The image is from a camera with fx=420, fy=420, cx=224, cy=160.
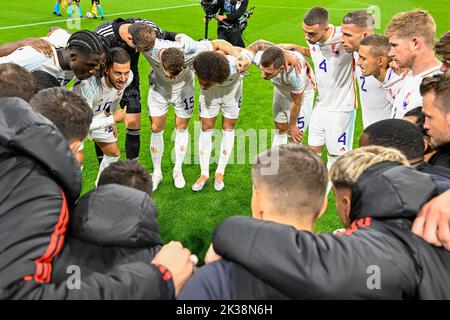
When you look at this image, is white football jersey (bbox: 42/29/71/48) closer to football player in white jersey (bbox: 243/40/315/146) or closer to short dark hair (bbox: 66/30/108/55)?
short dark hair (bbox: 66/30/108/55)

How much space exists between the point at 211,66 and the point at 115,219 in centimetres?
273

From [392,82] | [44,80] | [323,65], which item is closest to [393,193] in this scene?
[44,80]

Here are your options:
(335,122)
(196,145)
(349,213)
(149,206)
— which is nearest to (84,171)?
(196,145)

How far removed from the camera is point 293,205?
1.50m

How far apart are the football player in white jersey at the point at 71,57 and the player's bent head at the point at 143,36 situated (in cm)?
56

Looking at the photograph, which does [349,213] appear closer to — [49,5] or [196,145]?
[196,145]

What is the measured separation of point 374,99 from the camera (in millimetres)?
4328

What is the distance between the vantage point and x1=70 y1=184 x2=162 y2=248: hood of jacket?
161 cm

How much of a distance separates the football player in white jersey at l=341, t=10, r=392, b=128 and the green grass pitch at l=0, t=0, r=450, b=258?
3.62 ft

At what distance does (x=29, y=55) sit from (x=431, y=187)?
131 inches

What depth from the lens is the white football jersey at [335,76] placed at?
4.54 m

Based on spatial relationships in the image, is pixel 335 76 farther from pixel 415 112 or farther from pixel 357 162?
pixel 357 162

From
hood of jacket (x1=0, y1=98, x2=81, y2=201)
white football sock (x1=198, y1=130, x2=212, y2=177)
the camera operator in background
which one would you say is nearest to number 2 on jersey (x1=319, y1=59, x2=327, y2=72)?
white football sock (x1=198, y1=130, x2=212, y2=177)

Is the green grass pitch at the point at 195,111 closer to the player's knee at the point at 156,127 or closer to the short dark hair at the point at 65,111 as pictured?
the player's knee at the point at 156,127
